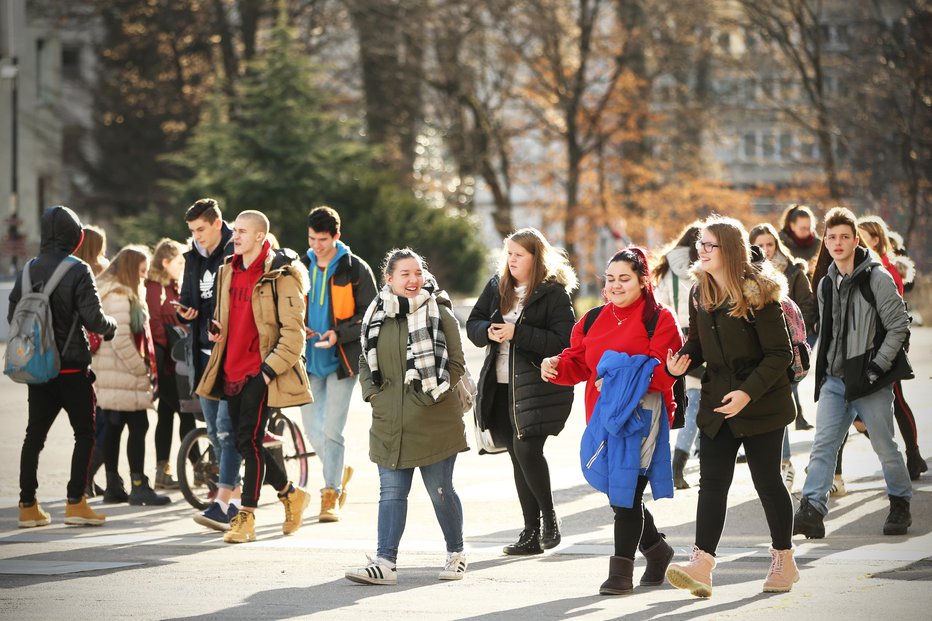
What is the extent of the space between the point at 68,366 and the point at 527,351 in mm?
3309

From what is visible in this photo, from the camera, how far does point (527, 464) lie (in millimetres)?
8586

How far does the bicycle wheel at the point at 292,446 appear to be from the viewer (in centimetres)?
1113

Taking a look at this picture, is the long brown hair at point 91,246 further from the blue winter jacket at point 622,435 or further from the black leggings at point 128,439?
the blue winter jacket at point 622,435

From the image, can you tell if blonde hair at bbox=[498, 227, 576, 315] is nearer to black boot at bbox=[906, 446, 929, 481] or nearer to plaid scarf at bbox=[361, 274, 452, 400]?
plaid scarf at bbox=[361, 274, 452, 400]

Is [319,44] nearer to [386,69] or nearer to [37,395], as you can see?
[386,69]

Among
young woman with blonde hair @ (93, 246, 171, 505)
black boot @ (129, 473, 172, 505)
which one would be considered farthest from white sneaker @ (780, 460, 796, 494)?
young woman with blonde hair @ (93, 246, 171, 505)

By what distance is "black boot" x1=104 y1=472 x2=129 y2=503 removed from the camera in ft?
37.6

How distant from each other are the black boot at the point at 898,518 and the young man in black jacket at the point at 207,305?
3850 mm

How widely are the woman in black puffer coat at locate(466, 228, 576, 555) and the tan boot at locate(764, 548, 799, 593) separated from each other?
63.9 inches

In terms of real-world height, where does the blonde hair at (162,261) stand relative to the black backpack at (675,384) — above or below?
above

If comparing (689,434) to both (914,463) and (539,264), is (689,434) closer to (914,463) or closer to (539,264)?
(914,463)

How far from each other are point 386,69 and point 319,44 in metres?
1.88

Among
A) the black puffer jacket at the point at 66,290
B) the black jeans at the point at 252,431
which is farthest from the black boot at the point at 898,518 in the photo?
the black puffer jacket at the point at 66,290

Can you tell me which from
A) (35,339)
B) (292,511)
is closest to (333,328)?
(292,511)
